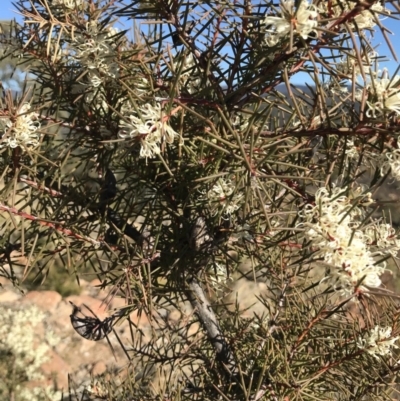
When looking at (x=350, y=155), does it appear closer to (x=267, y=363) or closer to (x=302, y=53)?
(x=302, y=53)

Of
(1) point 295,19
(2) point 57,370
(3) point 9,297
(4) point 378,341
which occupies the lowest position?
(3) point 9,297

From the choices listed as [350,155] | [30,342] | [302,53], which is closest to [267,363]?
[350,155]

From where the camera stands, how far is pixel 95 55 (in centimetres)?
49

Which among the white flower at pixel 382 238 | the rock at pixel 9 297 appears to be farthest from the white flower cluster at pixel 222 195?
the rock at pixel 9 297

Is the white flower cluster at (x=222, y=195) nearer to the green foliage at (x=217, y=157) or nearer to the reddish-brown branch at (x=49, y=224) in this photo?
the green foliage at (x=217, y=157)

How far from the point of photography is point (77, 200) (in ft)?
1.99

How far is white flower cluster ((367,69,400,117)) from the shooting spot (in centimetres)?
37

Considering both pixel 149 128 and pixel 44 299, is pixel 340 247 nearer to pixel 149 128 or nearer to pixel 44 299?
pixel 149 128

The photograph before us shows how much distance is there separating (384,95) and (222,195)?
0.23 m

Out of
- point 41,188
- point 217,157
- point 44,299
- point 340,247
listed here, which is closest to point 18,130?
point 41,188

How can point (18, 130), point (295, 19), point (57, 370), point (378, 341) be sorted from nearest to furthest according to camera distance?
1. point (295, 19)
2. point (18, 130)
3. point (378, 341)
4. point (57, 370)

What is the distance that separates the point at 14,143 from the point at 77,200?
140 millimetres

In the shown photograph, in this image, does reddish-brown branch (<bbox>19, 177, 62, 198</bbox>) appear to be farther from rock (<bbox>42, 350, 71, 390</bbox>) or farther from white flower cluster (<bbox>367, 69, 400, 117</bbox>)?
rock (<bbox>42, 350, 71, 390</bbox>)

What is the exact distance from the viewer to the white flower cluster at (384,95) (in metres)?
0.37
